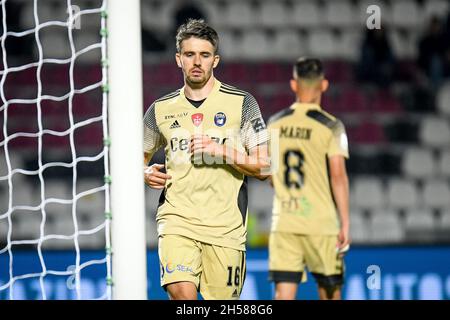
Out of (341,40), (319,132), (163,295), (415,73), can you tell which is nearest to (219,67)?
(341,40)

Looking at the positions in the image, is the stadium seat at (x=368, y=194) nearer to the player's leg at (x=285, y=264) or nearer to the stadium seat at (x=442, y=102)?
the stadium seat at (x=442, y=102)

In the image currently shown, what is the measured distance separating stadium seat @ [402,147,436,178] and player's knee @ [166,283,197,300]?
4127 mm

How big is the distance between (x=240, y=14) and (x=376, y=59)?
1245 mm

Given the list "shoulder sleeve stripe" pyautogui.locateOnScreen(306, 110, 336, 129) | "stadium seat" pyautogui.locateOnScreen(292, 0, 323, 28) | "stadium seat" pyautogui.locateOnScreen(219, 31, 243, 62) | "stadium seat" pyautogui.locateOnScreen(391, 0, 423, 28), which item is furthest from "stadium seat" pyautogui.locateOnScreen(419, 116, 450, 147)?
"shoulder sleeve stripe" pyautogui.locateOnScreen(306, 110, 336, 129)

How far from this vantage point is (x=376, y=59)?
7.39 m

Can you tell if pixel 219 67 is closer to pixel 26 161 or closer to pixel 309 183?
pixel 26 161

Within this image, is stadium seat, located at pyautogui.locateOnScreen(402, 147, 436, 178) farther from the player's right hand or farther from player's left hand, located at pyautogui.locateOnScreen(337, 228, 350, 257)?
the player's right hand

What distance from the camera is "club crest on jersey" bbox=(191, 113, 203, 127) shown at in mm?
3420

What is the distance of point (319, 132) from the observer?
15.9 ft

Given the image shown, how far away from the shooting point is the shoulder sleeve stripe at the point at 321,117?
190 inches

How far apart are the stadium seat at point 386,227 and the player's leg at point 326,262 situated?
140 centimetres

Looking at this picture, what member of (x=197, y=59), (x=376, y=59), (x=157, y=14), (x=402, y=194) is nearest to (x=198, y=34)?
(x=197, y=59)

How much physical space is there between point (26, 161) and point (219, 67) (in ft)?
5.61

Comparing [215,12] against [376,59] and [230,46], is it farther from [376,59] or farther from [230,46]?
[376,59]
